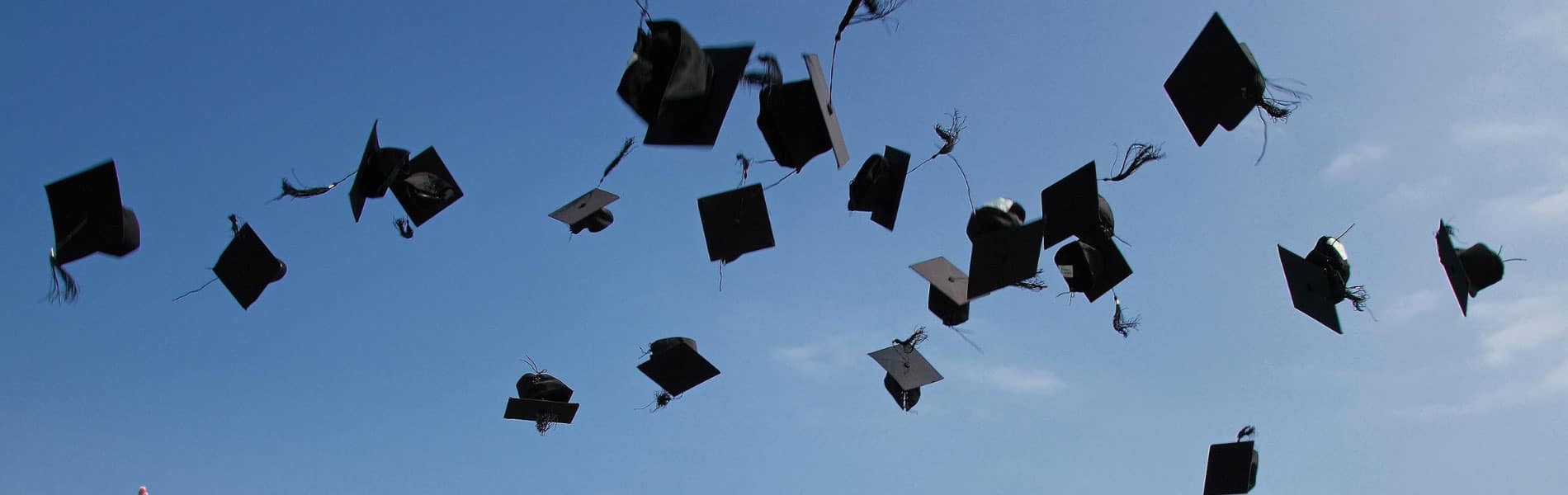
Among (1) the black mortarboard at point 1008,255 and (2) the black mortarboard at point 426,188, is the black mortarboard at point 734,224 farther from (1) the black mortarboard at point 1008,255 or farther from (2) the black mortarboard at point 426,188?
(2) the black mortarboard at point 426,188

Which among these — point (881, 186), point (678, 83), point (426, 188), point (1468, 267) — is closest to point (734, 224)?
point (881, 186)

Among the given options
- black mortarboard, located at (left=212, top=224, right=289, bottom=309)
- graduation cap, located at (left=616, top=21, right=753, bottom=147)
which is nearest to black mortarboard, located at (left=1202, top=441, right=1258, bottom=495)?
graduation cap, located at (left=616, top=21, right=753, bottom=147)

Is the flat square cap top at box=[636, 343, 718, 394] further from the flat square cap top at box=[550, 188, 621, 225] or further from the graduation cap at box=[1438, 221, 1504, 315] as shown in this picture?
the graduation cap at box=[1438, 221, 1504, 315]

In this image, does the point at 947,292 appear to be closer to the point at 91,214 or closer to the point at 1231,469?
the point at 1231,469

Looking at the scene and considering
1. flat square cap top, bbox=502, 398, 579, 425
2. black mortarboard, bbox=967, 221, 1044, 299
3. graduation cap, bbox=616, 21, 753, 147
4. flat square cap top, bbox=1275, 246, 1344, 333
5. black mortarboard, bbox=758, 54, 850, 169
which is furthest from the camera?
flat square cap top, bbox=502, 398, 579, 425

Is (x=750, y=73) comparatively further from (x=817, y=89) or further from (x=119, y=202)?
(x=119, y=202)

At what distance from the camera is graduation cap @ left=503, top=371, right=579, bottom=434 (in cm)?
561

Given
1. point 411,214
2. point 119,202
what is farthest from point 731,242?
point 119,202

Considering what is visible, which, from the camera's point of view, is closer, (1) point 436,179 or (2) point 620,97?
(2) point 620,97

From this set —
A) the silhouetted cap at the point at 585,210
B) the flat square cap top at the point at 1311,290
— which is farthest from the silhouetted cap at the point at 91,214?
the flat square cap top at the point at 1311,290

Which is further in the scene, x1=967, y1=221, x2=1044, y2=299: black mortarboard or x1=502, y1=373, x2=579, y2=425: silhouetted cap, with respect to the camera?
x1=502, y1=373, x2=579, y2=425: silhouetted cap

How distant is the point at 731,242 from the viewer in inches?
192

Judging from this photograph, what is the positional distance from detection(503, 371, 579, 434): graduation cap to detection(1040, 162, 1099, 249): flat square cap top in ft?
8.45

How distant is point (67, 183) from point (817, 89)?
3.14m
